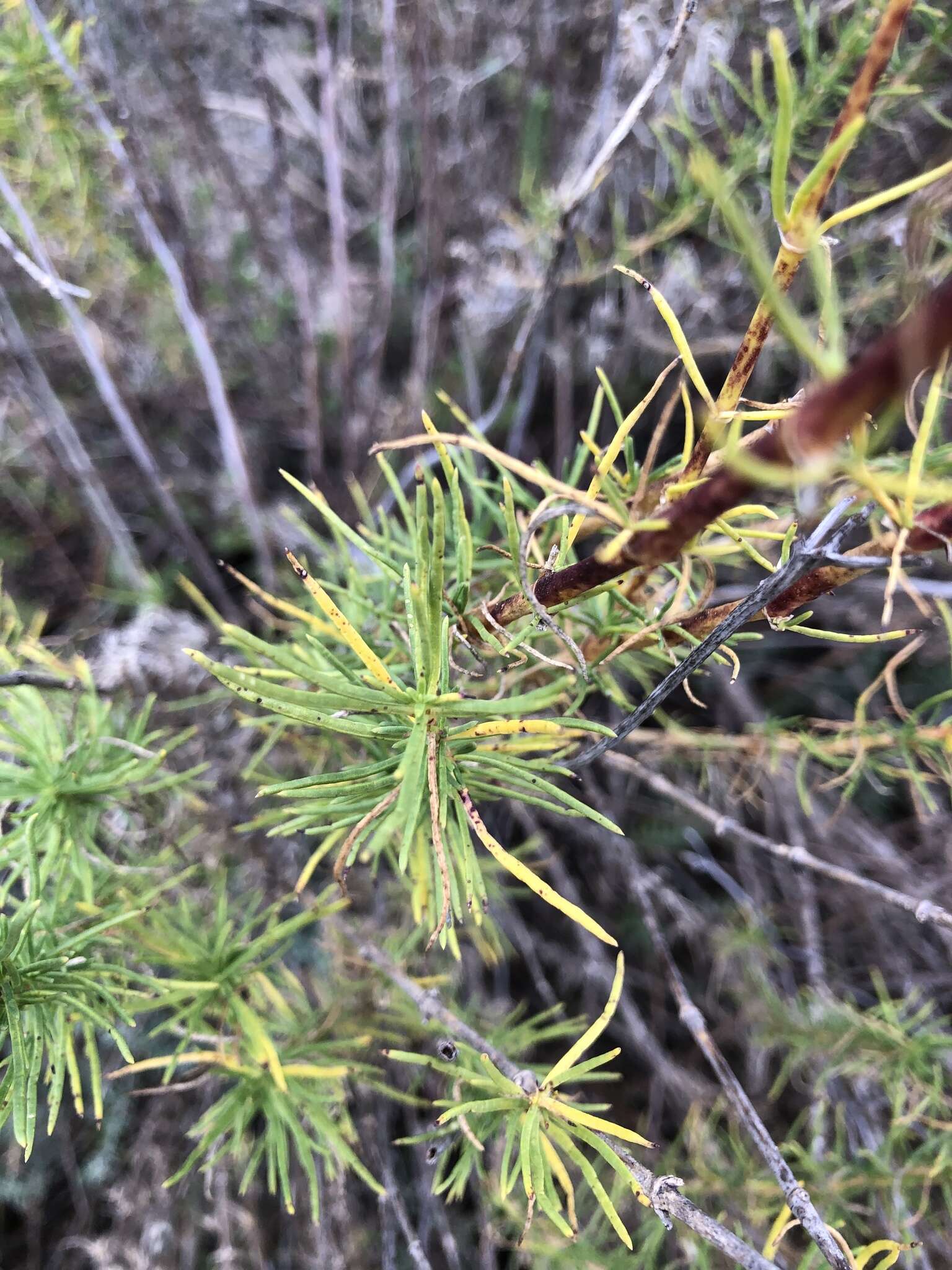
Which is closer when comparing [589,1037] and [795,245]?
[795,245]

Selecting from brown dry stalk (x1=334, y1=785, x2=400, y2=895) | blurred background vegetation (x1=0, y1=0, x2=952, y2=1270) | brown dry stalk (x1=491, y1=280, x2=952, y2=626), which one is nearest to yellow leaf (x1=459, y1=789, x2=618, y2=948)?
brown dry stalk (x1=334, y1=785, x2=400, y2=895)

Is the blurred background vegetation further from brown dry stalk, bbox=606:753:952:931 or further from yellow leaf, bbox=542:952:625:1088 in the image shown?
yellow leaf, bbox=542:952:625:1088

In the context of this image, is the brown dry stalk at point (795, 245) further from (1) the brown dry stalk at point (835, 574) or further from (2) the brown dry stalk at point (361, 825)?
(2) the brown dry stalk at point (361, 825)

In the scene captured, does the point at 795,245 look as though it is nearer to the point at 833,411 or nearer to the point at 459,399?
the point at 833,411

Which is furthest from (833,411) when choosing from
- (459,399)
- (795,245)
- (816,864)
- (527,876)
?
(459,399)

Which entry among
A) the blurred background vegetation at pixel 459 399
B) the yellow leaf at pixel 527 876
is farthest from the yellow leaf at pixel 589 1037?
the blurred background vegetation at pixel 459 399

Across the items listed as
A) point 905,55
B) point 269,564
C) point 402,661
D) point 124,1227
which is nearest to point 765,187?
point 905,55

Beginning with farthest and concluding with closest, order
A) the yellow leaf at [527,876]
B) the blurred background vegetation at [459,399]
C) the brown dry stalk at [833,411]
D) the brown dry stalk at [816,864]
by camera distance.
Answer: the blurred background vegetation at [459,399] → the brown dry stalk at [816,864] → the yellow leaf at [527,876] → the brown dry stalk at [833,411]
